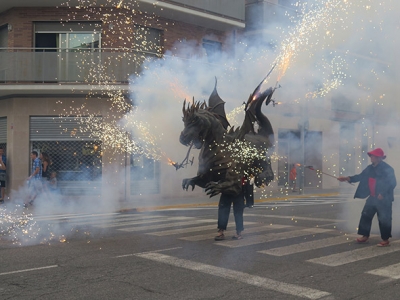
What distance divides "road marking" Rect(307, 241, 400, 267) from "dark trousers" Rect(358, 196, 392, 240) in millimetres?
267

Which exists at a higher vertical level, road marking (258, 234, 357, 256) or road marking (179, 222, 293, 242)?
road marking (258, 234, 357, 256)

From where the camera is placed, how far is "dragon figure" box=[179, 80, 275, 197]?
7988 millimetres

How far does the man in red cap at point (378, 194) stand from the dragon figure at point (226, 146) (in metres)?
1.48

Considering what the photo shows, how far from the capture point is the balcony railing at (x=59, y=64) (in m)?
15.9

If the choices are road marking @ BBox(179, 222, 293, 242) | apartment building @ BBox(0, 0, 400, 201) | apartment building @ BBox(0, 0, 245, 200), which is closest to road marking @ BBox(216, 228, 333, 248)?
road marking @ BBox(179, 222, 293, 242)

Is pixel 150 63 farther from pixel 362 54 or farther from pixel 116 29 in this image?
pixel 362 54

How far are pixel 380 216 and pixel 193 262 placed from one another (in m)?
3.25

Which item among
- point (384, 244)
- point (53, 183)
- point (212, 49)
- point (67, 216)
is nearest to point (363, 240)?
point (384, 244)

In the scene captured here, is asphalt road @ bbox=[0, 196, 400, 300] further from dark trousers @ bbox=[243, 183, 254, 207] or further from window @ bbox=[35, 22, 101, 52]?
window @ bbox=[35, 22, 101, 52]

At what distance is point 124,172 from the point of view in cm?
1593

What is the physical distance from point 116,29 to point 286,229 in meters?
10.5

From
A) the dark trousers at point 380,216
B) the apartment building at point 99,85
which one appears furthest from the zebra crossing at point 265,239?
the apartment building at point 99,85

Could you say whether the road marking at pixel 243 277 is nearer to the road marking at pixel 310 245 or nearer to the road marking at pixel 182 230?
the road marking at pixel 310 245

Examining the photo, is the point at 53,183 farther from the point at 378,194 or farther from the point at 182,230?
the point at 378,194
